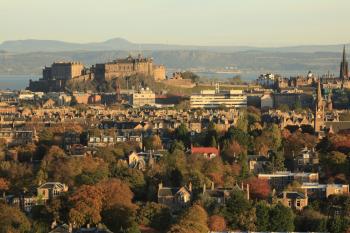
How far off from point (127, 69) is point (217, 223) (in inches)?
3541

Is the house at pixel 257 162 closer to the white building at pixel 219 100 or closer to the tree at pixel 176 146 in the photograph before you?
the tree at pixel 176 146

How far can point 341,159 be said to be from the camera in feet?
144

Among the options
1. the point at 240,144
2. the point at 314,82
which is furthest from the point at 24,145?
the point at 314,82

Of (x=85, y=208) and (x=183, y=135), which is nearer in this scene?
(x=85, y=208)

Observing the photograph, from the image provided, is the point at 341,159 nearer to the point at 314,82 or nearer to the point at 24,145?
the point at 24,145

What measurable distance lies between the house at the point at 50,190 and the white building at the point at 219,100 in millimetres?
55794

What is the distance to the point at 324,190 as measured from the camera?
39.3m

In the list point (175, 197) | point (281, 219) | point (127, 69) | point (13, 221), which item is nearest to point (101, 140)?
point (175, 197)

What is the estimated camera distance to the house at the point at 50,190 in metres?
37.9

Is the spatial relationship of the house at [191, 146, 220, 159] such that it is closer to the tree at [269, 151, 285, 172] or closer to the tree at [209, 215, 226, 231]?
the tree at [269, 151, 285, 172]

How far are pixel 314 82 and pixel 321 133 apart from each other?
A: 190ft

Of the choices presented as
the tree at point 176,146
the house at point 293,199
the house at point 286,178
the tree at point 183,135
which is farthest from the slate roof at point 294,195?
the tree at point 183,135

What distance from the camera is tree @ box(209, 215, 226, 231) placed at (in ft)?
109

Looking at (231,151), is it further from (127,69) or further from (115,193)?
(127,69)
